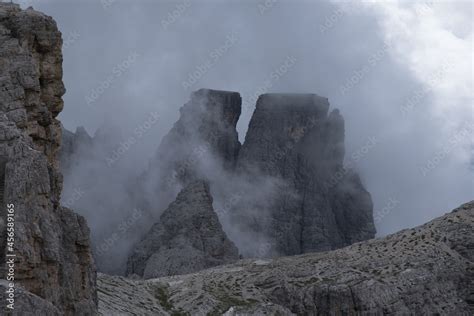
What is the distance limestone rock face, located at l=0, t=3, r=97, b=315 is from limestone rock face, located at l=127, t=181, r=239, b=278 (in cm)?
9451

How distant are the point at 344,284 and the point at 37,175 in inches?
3289

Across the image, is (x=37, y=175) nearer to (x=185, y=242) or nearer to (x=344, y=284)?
(x=344, y=284)

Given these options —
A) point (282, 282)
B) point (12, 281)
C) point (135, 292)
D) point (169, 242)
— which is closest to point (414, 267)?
point (282, 282)

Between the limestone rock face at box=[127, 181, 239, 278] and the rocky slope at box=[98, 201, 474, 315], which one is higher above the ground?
the limestone rock face at box=[127, 181, 239, 278]

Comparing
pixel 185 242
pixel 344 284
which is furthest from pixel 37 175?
pixel 185 242

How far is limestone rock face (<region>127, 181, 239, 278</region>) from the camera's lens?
543 feet

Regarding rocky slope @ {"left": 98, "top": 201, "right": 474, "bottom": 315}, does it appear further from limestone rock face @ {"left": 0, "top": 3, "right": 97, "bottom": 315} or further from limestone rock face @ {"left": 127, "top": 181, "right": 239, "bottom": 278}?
limestone rock face @ {"left": 0, "top": 3, "right": 97, "bottom": 315}

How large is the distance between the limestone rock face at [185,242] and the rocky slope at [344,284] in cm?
2830

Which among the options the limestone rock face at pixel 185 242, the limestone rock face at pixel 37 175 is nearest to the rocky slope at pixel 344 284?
the limestone rock face at pixel 185 242

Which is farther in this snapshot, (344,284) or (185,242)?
(185,242)

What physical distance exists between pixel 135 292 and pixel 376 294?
3529 cm

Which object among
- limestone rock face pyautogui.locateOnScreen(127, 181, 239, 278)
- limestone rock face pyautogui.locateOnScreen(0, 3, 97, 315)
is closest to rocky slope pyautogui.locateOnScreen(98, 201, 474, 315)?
limestone rock face pyautogui.locateOnScreen(127, 181, 239, 278)

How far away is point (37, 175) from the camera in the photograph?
46625 millimetres

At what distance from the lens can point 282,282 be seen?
126562mm
